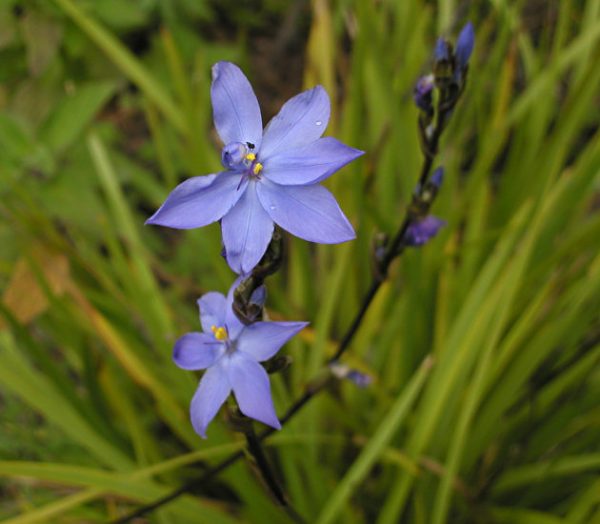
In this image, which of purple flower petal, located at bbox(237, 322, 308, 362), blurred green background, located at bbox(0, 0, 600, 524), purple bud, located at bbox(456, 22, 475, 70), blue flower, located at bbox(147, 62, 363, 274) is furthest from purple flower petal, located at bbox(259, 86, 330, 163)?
blurred green background, located at bbox(0, 0, 600, 524)

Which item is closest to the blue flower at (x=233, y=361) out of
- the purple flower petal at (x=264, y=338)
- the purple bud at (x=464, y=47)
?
the purple flower petal at (x=264, y=338)

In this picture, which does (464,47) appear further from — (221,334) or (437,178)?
(221,334)

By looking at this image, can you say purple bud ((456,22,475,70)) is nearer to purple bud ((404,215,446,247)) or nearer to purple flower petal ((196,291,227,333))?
purple bud ((404,215,446,247))

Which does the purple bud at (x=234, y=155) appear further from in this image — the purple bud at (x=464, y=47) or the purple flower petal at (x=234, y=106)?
the purple bud at (x=464, y=47)

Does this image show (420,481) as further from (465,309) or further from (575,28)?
(575,28)

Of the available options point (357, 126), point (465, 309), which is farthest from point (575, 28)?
point (465, 309)

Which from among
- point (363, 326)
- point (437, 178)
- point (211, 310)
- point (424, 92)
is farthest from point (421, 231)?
point (363, 326)

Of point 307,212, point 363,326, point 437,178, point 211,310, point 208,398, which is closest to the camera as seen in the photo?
point 307,212
